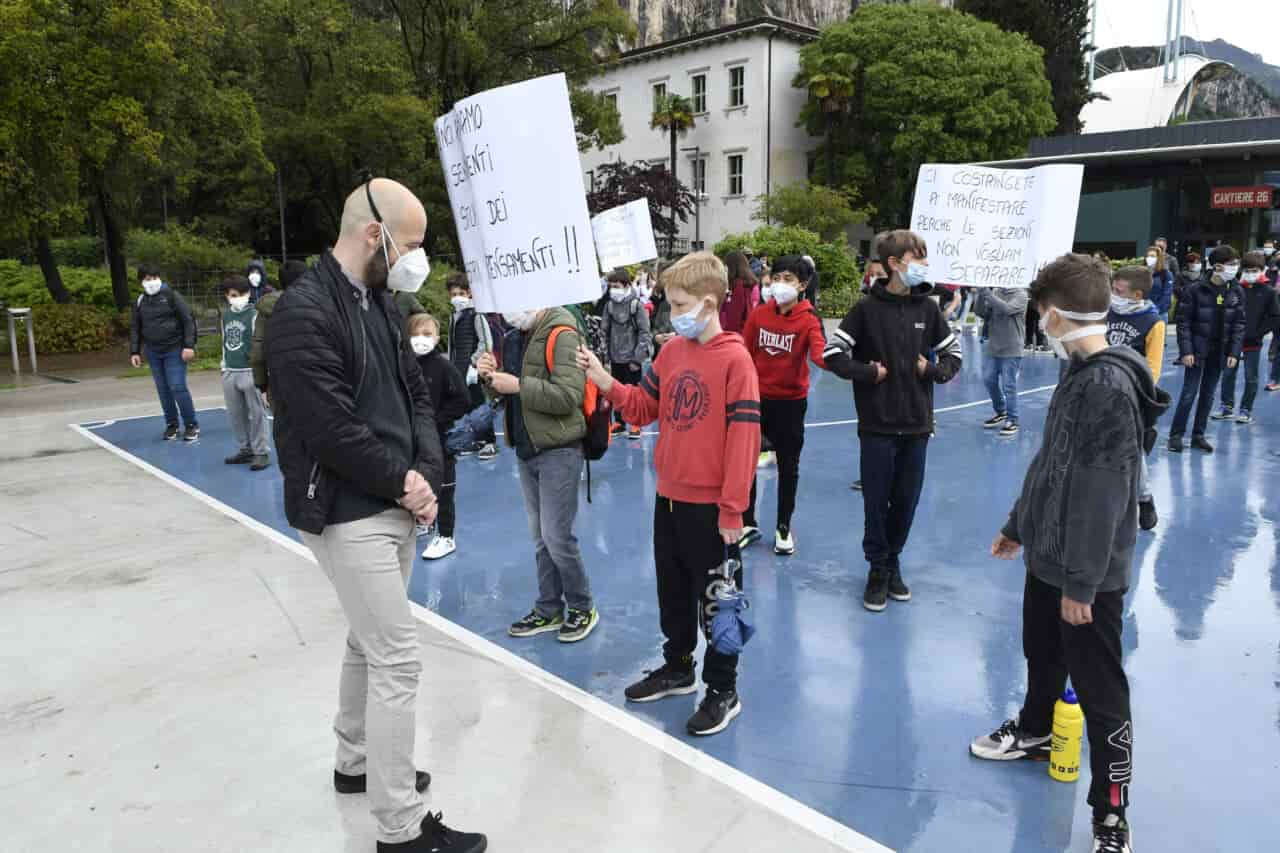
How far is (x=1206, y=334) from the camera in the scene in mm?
9266

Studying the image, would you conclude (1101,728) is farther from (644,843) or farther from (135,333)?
(135,333)

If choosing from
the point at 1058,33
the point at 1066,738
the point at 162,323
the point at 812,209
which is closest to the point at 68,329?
the point at 162,323

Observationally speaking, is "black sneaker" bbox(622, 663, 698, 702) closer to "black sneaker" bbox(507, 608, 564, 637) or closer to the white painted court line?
the white painted court line

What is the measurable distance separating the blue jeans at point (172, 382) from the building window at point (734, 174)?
36.8 meters

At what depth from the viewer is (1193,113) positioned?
52875 millimetres

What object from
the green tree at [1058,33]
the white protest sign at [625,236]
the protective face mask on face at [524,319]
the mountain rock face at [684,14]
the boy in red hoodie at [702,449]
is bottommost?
Answer: the boy in red hoodie at [702,449]

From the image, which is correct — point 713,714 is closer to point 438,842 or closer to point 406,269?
point 438,842

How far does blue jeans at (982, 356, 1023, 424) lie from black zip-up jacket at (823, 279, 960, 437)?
5147 millimetres

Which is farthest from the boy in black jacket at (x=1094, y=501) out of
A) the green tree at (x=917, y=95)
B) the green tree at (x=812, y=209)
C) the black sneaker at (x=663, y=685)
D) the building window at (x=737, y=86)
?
the building window at (x=737, y=86)

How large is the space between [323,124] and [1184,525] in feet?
84.9

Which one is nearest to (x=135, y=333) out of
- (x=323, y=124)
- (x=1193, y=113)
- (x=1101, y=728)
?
(x=1101, y=728)

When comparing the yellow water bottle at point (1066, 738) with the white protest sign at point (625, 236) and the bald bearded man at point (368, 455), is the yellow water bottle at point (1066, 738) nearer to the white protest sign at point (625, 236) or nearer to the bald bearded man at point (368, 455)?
the bald bearded man at point (368, 455)

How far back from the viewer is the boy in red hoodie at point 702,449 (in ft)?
12.4

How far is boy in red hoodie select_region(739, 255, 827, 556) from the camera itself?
6152mm
